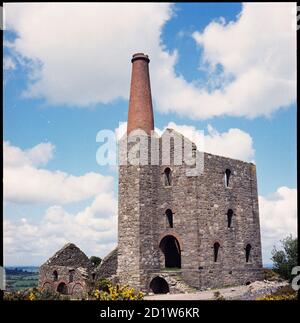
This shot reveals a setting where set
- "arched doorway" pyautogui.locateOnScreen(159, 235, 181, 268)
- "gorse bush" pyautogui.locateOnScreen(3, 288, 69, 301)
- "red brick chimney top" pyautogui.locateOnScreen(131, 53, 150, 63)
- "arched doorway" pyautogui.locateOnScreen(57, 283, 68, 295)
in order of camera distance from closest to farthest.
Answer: "gorse bush" pyautogui.locateOnScreen(3, 288, 69, 301)
"arched doorway" pyautogui.locateOnScreen(57, 283, 68, 295)
"arched doorway" pyautogui.locateOnScreen(159, 235, 181, 268)
"red brick chimney top" pyautogui.locateOnScreen(131, 53, 150, 63)

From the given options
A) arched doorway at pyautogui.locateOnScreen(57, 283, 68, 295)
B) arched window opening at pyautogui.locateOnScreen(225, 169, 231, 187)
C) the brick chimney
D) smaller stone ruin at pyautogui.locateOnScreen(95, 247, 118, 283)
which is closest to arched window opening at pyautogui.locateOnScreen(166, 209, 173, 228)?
smaller stone ruin at pyautogui.locateOnScreen(95, 247, 118, 283)

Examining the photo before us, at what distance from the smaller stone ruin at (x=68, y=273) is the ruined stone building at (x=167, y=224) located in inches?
2.4

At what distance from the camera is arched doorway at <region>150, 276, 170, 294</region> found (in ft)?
75.8

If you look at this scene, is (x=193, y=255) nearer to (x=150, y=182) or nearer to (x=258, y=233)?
(x=150, y=182)

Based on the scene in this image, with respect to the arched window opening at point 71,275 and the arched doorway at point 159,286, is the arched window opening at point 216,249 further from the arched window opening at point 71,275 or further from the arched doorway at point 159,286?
the arched window opening at point 71,275

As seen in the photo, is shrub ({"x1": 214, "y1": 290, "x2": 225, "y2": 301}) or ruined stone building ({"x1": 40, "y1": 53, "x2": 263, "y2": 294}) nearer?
shrub ({"x1": 214, "y1": 290, "x2": 225, "y2": 301})

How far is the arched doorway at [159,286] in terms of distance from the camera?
75.8 ft

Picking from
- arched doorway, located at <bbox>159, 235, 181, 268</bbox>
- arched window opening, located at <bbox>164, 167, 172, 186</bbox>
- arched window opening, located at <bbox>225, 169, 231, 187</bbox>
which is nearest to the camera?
arched window opening, located at <bbox>164, 167, 172, 186</bbox>

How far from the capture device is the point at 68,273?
2452 cm

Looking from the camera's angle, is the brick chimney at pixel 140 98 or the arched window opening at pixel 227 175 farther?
the arched window opening at pixel 227 175

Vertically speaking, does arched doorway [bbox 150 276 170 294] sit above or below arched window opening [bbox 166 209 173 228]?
below

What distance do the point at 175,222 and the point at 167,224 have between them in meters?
0.52

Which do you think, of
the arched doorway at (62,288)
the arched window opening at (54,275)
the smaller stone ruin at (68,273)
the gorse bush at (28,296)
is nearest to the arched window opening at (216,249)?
the smaller stone ruin at (68,273)

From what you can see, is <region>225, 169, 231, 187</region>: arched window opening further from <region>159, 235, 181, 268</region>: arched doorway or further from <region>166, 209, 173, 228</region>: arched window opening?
<region>159, 235, 181, 268</region>: arched doorway
